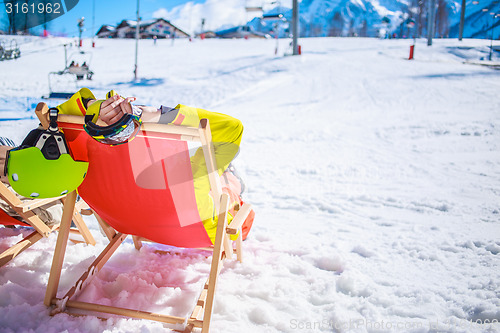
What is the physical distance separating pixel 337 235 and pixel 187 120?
165 cm

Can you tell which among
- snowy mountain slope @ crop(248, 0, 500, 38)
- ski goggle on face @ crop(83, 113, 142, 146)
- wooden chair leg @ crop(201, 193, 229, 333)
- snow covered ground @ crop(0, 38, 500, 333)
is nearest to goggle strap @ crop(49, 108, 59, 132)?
ski goggle on face @ crop(83, 113, 142, 146)

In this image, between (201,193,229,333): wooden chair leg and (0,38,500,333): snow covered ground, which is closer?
(201,193,229,333): wooden chair leg

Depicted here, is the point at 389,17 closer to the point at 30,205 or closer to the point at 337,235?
the point at 337,235

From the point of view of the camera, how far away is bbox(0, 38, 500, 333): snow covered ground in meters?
1.67

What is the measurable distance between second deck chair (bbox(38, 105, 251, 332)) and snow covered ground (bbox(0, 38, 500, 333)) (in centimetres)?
15

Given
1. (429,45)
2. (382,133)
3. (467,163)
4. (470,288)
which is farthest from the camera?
(429,45)

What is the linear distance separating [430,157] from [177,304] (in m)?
4.05

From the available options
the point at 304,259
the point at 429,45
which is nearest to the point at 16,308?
the point at 304,259

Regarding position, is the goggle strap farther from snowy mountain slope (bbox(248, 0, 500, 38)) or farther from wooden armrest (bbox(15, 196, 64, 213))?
snowy mountain slope (bbox(248, 0, 500, 38))

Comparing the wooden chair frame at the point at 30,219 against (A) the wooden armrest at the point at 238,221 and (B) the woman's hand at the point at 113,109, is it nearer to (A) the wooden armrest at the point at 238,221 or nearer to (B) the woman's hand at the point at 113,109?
(B) the woman's hand at the point at 113,109

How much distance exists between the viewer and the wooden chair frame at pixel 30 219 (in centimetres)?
162

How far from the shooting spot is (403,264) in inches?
84.6

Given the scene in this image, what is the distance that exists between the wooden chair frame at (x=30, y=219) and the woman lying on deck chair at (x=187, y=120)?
0.55 m

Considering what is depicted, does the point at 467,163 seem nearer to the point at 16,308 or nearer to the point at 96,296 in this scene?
the point at 96,296
